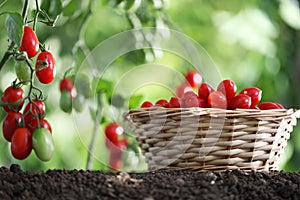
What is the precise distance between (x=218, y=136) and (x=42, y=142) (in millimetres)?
406

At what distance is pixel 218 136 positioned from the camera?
134 cm

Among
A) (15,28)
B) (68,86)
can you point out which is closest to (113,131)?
(68,86)

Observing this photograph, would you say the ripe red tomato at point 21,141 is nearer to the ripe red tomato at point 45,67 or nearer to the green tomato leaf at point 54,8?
the ripe red tomato at point 45,67

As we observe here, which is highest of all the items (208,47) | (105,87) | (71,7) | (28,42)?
(208,47)

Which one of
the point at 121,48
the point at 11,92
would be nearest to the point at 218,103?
the point at 11,92

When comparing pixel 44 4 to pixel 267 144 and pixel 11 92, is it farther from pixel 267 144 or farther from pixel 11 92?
pixel 267 144

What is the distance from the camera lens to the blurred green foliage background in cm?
233

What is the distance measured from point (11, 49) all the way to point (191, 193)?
56 cm

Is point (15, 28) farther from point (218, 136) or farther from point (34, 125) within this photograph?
point (218, 136)

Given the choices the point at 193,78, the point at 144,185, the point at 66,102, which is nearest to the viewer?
the point at 144,185

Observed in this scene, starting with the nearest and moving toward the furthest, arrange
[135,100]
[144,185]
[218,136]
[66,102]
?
[144,185] < [218,136] < [66,102] < [135,100]

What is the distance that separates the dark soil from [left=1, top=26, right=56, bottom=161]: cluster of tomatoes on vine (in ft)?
0.18

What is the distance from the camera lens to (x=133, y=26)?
201 cm

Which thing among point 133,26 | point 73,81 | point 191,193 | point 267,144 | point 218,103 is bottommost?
point 191,193
